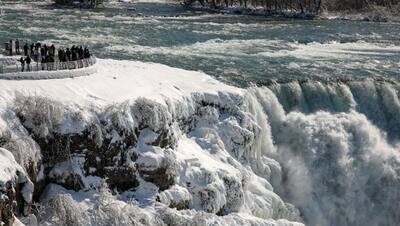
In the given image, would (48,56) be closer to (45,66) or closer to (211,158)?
(45,66)

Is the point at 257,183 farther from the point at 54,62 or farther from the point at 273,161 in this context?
the point at 54,62

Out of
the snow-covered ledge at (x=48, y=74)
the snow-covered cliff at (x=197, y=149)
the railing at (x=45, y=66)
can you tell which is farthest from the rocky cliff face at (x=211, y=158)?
the railing at (x=45, y=66)

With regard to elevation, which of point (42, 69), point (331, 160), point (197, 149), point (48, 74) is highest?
point (42, 69)

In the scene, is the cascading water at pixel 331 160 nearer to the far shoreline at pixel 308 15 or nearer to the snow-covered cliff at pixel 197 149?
the snow-covered cliff at pixel 197 149

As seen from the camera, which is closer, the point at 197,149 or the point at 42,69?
the point at 42,69

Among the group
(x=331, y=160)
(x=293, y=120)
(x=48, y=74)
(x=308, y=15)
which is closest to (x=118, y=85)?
(x=48, y=74)

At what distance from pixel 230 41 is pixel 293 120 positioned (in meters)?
19.0

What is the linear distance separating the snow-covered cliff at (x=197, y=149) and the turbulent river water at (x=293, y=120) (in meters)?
0.06

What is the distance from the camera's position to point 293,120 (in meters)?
30.7

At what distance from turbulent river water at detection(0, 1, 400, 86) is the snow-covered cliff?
339cm

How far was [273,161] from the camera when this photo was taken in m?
28.8

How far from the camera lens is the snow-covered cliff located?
68.7 feet

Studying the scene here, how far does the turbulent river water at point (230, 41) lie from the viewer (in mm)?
37406

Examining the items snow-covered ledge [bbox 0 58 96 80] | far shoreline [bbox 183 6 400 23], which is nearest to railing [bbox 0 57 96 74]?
snow-covered ledge [bbox 0 58 96 80]
